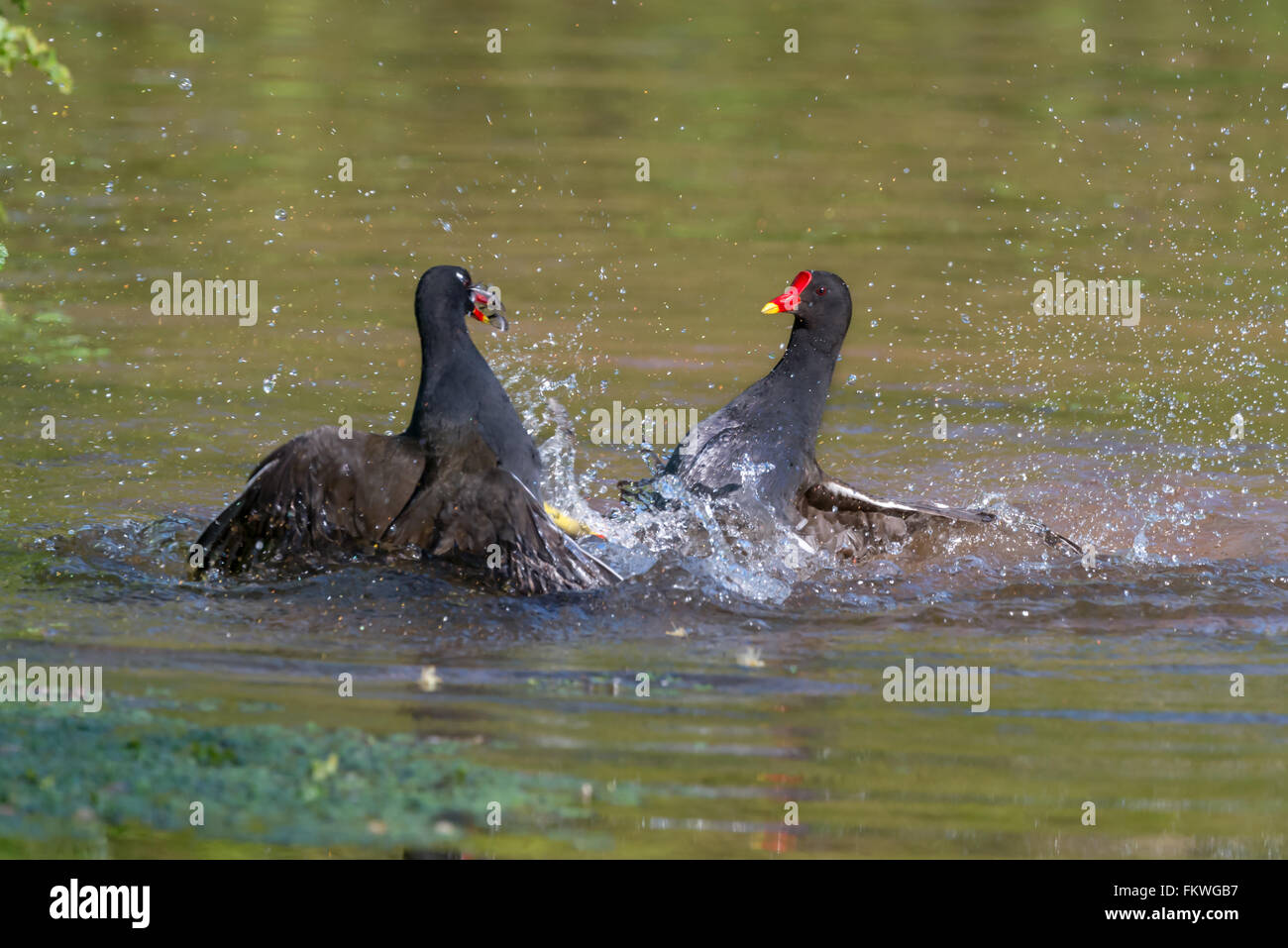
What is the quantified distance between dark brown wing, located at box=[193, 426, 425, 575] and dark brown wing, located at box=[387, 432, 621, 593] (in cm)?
17

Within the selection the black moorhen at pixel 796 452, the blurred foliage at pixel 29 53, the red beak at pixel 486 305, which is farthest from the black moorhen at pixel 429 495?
the blurred foliage at pixel 29 53

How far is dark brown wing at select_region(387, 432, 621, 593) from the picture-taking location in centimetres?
634

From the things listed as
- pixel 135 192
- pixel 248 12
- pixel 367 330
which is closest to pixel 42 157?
pixel 135 192

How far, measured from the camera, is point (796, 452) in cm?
724

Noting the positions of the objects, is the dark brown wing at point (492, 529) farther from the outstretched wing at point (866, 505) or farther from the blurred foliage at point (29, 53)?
the blurred foliage at point (29, 53)

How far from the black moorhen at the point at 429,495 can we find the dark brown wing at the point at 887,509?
1269 mm

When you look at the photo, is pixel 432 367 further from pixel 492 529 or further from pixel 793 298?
pixel 793 298

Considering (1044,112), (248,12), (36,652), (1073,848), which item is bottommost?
(1073,848)

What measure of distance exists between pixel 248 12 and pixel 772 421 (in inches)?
505

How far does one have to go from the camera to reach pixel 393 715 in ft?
16.9
